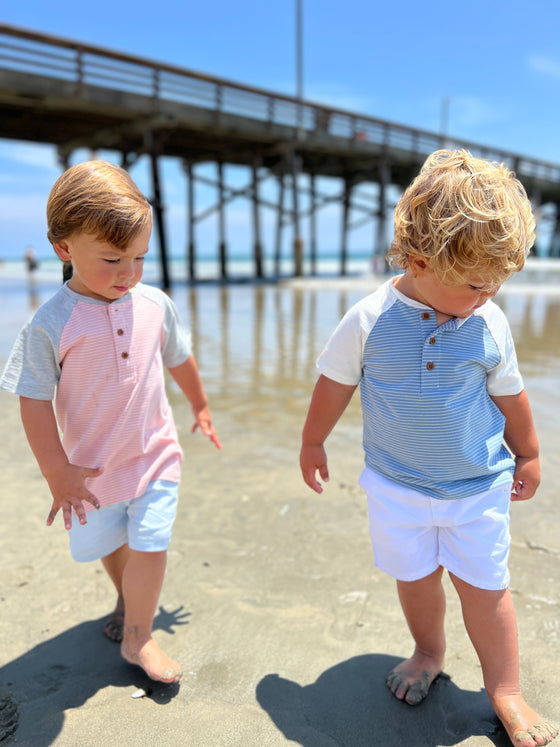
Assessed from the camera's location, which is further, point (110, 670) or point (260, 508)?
point (260, 508)

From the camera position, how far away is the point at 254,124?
50.9 feet

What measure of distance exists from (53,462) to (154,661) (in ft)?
2.01

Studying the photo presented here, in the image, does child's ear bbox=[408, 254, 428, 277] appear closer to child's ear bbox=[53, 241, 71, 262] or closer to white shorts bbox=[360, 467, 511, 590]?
white shorts bbox=[360, 467, 511, 590]

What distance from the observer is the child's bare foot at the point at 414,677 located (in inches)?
59.7

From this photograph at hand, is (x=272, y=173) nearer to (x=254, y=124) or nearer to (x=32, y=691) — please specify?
(x=254, y=124)

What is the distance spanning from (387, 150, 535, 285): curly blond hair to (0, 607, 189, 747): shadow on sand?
133 centimetres

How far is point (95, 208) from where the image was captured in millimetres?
1414

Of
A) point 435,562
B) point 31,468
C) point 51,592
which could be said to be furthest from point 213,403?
point 435,562

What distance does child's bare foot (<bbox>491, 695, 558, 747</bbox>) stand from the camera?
1.33 metres

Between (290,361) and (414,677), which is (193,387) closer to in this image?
(414,677)

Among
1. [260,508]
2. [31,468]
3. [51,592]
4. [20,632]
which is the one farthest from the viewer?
[31,468]

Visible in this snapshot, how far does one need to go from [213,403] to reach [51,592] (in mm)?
2228

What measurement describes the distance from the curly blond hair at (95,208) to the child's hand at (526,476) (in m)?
1.17

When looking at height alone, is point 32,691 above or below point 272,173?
below
